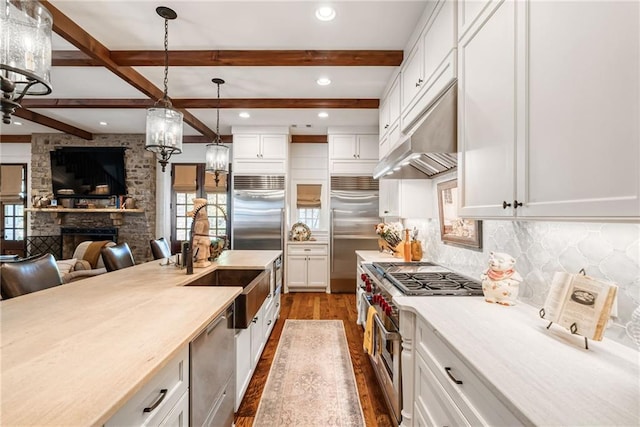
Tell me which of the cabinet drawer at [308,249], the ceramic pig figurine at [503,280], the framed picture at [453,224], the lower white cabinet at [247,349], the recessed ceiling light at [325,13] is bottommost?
the lower white cabinet at [247,349]

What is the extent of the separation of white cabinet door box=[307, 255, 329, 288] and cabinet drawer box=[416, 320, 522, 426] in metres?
3.86

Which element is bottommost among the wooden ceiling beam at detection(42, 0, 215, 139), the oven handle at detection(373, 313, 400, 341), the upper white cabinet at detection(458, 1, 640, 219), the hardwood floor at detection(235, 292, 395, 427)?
the hardwood floor at detection(235, 292, 395, 427)

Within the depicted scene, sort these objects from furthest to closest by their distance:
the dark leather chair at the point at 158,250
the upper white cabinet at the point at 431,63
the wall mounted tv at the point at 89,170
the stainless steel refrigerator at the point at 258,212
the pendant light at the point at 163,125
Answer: the wall mounted tv at the point at 89,170 < the stainless steel refrigerator at the point at 258,212 < the dark leather chair at the point at 158,250 < the pendant light at the point at 163,125 < the upper white cabinet at the point at 431,63

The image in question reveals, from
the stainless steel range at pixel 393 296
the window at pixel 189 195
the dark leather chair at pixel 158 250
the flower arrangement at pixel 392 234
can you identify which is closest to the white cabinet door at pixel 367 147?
the flower arrangement at pixel 392 234

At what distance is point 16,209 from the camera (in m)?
6.57

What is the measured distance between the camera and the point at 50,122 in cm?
518

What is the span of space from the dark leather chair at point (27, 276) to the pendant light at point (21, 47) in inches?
43.9

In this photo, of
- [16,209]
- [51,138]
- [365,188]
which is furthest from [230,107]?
[16,209]

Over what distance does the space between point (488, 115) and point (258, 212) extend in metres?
4.27

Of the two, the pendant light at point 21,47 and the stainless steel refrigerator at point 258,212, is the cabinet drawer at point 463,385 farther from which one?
the stainless steel refrigerator at point 258,212

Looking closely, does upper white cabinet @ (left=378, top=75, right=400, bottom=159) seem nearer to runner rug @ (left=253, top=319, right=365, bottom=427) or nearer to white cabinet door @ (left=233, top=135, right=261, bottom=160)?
runner rug @ (left=253, top=319, right=365, bottom=427)

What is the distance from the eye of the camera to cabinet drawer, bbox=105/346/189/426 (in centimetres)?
84

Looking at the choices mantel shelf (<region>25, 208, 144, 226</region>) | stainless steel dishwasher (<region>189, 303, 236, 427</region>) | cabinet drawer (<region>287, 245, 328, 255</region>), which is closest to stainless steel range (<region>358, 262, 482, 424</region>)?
stainless steel dishwasher (<region>189, 303, 236, 427</region>)

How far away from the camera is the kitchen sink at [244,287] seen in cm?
190
